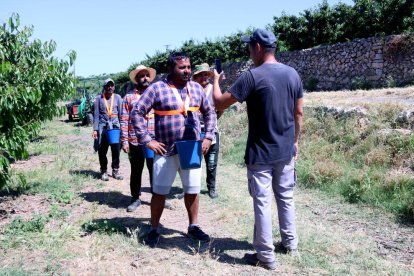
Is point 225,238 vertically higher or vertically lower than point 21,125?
lower

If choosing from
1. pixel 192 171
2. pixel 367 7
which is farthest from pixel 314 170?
pixel 367 7

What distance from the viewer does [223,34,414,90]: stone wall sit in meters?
12.9

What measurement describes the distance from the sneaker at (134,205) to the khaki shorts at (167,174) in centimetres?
141

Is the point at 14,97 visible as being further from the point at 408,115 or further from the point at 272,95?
the point at 408,115

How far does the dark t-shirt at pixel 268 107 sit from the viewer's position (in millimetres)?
3203

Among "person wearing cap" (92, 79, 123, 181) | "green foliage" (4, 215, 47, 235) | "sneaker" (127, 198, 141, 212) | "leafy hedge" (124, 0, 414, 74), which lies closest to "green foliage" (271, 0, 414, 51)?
"leafy hedge" (124, 0, 414, 74)

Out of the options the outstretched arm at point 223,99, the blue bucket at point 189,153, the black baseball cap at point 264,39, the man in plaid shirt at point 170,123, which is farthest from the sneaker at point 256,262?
the black baseball cap at point 264,39

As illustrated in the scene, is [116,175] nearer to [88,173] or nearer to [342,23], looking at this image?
[88,173]

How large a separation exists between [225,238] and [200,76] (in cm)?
230

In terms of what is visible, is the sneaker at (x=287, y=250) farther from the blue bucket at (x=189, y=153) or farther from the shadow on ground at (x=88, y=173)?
the shadow on ground at (x=88, y=173)

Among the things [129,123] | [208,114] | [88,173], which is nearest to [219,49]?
[88,173]

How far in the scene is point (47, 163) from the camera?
858cm

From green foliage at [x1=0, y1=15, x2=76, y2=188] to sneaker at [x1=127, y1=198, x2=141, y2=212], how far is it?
145cm

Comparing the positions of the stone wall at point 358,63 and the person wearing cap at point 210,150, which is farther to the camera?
the stone wall at point 358,63
